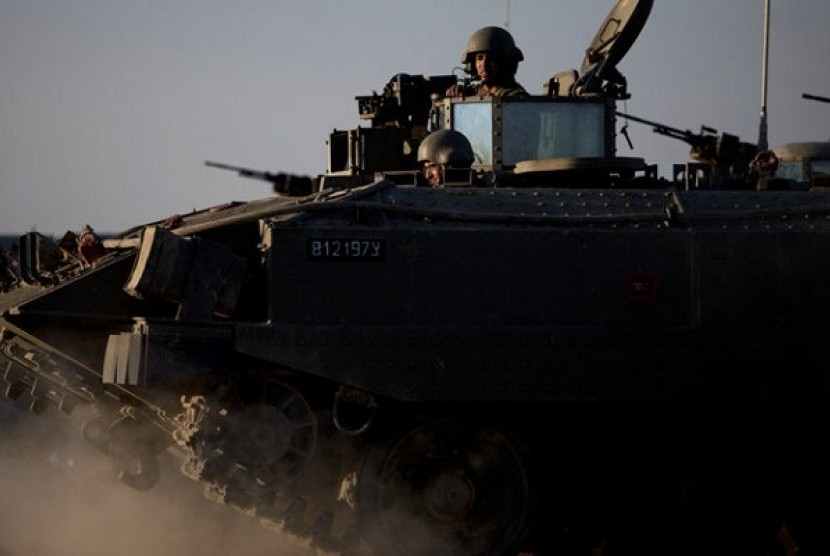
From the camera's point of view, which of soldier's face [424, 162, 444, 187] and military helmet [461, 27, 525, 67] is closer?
soldier's face [424, 162, 444, 187]

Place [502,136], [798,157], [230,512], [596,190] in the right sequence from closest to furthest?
[596,190], [502,136], [230,512], [798,157]

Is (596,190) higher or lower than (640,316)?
higher

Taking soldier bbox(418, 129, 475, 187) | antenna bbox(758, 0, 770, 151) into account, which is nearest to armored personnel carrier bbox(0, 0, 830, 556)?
soldier bbox(418, 129, 475, 187)

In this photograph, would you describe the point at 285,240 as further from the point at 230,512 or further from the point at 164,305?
the point at 230,512

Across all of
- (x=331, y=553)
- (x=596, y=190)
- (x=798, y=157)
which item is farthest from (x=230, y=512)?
(x=798, y=157)

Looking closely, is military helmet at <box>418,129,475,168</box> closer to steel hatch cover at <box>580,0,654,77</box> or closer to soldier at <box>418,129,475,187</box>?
soldier at <box>418,129,475,187</box>

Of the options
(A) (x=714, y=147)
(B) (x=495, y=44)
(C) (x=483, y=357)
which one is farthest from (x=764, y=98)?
(C) (x=483, y=357)

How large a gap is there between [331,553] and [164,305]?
78.5 inches

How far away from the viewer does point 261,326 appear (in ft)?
36.6

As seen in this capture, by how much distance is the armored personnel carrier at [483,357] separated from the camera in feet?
36.9

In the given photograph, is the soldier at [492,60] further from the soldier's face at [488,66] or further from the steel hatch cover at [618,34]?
the steel hatch cover at [618,34]

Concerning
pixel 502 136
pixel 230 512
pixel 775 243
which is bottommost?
pixel 230 512

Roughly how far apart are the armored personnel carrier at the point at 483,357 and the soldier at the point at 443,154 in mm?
912

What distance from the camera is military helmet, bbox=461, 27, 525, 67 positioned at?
1584cm
